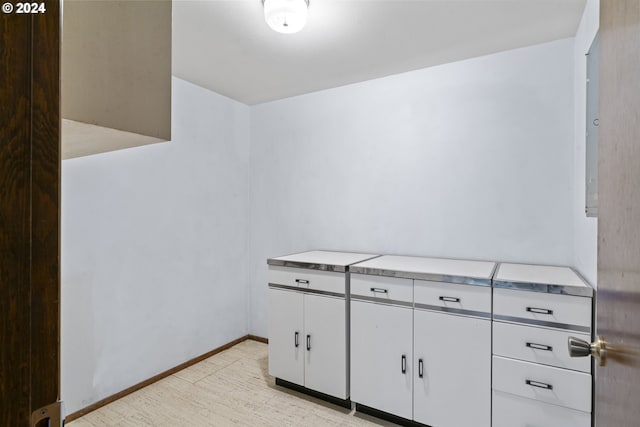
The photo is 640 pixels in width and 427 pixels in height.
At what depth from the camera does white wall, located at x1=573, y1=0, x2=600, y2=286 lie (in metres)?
1.70

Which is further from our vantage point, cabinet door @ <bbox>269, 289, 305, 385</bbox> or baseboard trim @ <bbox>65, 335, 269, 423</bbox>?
cabinet door @ <bbox>269, 289, 305, 385</bbox>

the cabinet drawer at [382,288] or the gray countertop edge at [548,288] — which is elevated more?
the gray countertop edge at [548,288]

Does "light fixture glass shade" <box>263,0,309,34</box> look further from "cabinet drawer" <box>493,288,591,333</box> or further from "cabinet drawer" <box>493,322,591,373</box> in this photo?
"cabinet drawer" <box>493,322,591,373</box>

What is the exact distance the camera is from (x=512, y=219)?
236 centimetres

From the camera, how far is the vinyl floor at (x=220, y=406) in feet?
7.11

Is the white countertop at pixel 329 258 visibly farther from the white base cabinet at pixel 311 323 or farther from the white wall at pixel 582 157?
the white wall at pixel 582 157

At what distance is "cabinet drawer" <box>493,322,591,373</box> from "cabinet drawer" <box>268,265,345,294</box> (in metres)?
0.96

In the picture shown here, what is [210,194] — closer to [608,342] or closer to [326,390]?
[326,390]

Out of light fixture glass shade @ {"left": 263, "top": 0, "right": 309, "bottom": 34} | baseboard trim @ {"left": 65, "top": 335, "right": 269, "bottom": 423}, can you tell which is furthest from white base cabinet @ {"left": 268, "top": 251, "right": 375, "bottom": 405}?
light fixture glass shade @ {"left": 263, "top": 0, "right": 309, "bottom": 34}

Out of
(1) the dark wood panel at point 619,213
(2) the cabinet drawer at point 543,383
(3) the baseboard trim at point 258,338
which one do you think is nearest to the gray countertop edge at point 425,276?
(2) the cabinet drawer at point 543,383

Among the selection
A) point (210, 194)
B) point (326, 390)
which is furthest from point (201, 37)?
point (326, 390)

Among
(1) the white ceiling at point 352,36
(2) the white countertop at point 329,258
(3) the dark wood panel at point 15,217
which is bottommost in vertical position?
(2) the white countertop at point 329,258

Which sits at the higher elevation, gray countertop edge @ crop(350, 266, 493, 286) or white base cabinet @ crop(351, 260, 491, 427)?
gray countertop edge @ crop(350, 266, 493, 286)

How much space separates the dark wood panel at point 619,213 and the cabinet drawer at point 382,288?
1.28m
